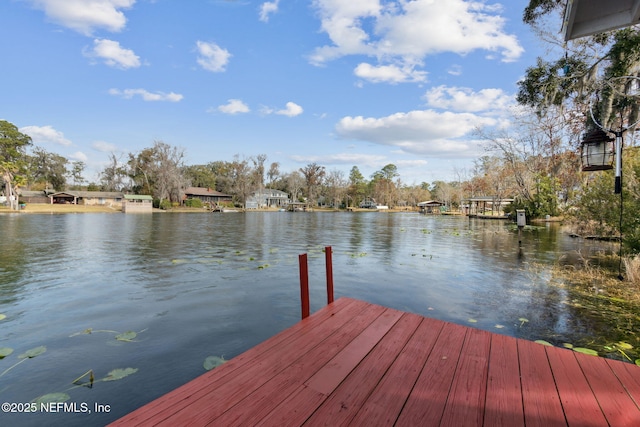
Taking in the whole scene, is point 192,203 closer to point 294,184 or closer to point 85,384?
point 294,184

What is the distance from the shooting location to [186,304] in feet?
20.7

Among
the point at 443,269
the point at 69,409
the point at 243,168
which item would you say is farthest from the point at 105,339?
the point at 243,168

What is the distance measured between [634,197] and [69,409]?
11995mm

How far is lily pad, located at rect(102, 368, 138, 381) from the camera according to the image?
3646mm

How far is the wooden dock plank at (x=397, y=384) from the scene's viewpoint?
204 cm

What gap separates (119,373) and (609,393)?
4.72 meters

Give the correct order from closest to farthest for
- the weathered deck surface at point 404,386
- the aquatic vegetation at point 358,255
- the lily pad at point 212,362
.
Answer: the weathered deck surface at point 404,386 < the lily pad at point 212,362 < the aquatic vegetation at point 358,255

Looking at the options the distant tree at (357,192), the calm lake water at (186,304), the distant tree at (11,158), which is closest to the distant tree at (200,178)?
the distant tree at (11,158)

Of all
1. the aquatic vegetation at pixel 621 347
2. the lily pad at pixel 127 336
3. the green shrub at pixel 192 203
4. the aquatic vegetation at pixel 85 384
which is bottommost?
the aquatic vegetation at pixel 85 384

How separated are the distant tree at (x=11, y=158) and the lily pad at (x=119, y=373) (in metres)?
54.0

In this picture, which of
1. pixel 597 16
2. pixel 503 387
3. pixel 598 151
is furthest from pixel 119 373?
pixel 598 151

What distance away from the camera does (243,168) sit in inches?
2616

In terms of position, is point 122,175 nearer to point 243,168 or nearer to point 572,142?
point 243,168

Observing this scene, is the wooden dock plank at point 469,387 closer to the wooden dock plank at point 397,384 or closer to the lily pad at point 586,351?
the wooden dock plank at point 397,384
